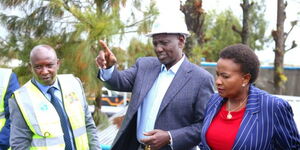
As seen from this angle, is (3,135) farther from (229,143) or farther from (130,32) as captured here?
(130,32)

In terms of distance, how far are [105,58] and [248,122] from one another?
1.09 m

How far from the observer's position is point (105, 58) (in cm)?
253

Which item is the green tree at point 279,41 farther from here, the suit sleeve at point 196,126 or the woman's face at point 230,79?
the woman's face at point 230,79

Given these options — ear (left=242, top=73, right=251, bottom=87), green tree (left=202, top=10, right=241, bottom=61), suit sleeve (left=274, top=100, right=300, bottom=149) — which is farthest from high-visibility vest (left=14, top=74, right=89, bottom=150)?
green tree (left=202, top=10, right=241, bottom=61)

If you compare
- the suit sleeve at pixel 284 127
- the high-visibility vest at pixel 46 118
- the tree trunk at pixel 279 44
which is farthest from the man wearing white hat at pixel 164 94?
the tree trunk at pixel 279 44

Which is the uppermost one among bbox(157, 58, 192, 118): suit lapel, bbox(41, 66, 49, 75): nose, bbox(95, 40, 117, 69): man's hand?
bbox(95, 40, 117, 69): man's hand

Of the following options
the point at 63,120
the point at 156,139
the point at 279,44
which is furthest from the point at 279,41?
the point at 63,120

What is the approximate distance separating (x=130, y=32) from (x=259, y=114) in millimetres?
2626

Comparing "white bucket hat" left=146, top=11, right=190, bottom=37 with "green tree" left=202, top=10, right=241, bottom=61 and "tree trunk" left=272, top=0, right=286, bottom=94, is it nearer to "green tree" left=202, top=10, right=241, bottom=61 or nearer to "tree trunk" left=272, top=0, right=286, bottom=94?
"tree trunk" left=272, top=0, right=286, bottom=94

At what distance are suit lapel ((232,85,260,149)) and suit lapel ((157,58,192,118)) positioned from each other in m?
0.57

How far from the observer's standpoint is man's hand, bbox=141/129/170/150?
7.58 feet

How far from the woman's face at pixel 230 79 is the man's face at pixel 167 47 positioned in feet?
1.65

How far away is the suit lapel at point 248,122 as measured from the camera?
198 cm

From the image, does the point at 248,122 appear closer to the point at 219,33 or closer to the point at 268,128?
the point at 268,128
